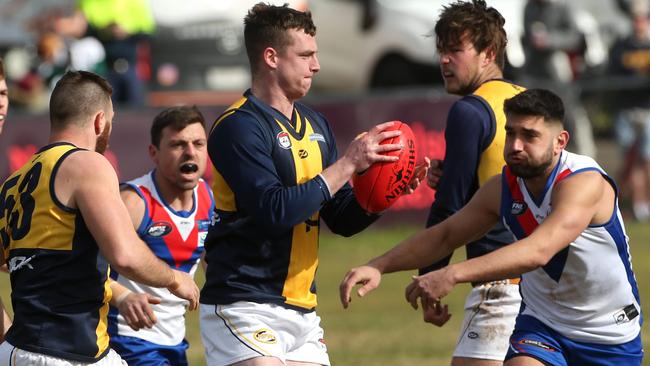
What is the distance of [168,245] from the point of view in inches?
304

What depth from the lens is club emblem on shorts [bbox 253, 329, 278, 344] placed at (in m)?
6.61

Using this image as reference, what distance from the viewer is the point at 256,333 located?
6.62 meters

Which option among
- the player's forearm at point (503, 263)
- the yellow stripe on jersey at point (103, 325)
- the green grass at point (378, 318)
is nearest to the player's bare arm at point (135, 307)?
the yellow stripe on jersey at point (103, 325)

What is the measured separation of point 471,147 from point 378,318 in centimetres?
575

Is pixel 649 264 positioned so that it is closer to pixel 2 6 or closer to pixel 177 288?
pixel 177 288

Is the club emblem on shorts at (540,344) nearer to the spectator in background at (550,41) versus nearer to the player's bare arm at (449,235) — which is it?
the player's bare arm at (449,235)

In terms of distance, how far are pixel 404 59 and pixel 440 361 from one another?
10.6 meters

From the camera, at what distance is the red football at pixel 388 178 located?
6.72 meters

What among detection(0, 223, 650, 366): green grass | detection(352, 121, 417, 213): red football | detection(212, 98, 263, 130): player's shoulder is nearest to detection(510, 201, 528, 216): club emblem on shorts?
detection(352, 121, 417, 213): red football

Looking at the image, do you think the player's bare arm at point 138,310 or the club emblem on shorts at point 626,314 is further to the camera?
the club emblem on shorts at point 626,314

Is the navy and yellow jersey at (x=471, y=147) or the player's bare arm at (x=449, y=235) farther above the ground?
the navy and yellow jersey at (x=471, y=147)

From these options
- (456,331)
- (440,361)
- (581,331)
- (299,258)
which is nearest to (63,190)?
(299,258)

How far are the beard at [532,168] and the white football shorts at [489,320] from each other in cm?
120

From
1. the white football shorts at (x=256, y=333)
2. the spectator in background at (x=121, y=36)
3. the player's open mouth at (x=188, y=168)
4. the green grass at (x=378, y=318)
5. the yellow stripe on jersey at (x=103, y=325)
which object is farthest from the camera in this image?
the spectator in background at (x=121, y=36)
